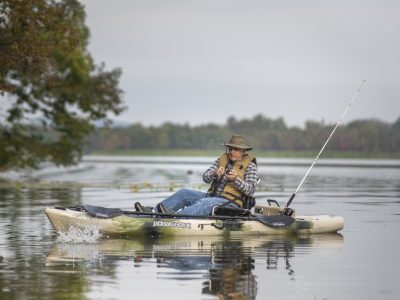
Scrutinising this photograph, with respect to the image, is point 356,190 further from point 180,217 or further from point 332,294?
point 332,294

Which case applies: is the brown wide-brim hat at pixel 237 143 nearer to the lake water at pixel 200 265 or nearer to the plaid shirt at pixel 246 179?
the plaid shirt at pixel 246 179

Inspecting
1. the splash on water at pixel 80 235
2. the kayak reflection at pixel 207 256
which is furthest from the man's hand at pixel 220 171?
the splash on water at pixel 80 235

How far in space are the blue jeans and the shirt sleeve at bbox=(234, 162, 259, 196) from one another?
1.27 feet

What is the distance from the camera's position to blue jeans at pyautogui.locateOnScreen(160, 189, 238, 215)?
22547 millimetres

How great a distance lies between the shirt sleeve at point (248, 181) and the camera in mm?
22406

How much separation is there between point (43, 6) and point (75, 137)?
18035 mm

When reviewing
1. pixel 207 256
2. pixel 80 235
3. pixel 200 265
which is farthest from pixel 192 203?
pixel 200 265

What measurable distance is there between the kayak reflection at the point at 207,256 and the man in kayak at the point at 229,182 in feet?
2.83

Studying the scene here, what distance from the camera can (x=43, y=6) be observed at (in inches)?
1756

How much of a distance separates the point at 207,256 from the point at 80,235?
11.9ft

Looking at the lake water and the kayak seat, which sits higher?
the kayak seat

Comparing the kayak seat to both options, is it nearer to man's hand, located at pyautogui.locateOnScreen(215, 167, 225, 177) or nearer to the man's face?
man's hand, located at pyautogui.locateOnScreen(215, 167, 225, 177)

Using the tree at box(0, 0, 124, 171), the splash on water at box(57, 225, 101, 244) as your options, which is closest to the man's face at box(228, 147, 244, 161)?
the splash on water at box(57, 225, 101, 244)

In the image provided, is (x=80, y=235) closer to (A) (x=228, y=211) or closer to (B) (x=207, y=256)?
(A) (x=228, y=211)
